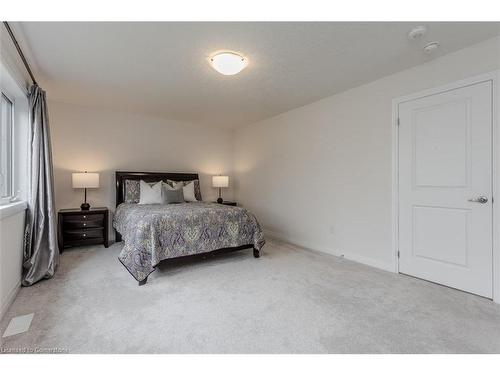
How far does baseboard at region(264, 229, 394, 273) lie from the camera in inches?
119

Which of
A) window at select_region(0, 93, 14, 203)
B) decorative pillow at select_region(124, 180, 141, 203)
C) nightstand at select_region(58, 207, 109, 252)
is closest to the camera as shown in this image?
window at select_region(0, 93, 14, 203)

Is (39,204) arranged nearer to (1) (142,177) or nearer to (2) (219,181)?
(1) (142,177)

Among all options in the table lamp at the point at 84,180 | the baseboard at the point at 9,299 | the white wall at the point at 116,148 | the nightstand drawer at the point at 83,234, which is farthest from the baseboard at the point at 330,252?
the baseboard at the point at 9,299

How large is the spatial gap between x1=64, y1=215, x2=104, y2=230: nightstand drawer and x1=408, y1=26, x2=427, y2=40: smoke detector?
446 cm

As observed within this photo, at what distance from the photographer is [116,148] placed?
→ 452cm

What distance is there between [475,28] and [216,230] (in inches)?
123

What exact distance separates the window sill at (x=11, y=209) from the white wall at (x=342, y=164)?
3491 mm

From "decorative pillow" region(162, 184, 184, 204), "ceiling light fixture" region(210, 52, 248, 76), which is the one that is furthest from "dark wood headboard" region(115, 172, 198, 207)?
"ceiling light fixture" region(210, 52, 248, 76)

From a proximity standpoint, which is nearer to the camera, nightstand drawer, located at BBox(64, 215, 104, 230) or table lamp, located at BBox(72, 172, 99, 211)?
nightstand drawer, located at BBox(64, 215, 104, 230)

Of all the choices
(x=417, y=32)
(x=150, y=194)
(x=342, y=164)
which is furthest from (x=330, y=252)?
(x=150, y=194)

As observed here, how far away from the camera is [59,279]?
8.68 feet

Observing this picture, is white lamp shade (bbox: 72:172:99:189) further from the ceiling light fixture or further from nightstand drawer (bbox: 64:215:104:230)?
the ceiling light fixture

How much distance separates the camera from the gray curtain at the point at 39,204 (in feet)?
8.55

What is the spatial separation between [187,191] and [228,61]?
2.68 m
